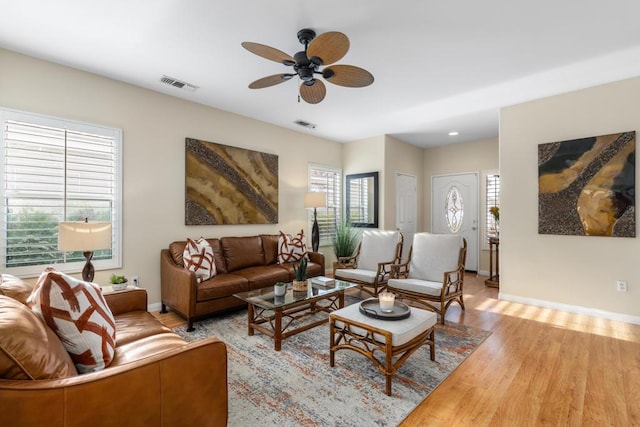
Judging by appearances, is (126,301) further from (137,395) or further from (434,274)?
(434,274)

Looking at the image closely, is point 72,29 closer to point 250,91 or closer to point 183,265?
point 250,91

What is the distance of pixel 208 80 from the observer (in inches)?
139

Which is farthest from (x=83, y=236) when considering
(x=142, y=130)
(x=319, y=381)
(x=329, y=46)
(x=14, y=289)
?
(x=329, y=46)

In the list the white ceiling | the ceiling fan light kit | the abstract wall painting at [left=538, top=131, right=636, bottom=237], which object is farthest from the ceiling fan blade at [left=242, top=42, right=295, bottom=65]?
the abstract wall painting at [left=538, top=131, right=636, bottom=237]

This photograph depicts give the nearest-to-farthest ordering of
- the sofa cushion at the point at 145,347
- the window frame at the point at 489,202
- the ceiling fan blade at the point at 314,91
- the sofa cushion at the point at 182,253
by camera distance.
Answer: the sofa cushion at the point at 145,347
the ceiling fan blade at the point at 314,91
the sofa cushion at the point at 182,253
the window frame at the point at 489,202

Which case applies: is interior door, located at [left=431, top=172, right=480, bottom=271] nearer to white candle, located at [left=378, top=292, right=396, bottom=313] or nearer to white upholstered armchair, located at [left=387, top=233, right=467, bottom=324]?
white upholstered armchair, located at [left=387, top=233, right=467, bottom=324]

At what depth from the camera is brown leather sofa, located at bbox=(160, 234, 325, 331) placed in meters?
3.22

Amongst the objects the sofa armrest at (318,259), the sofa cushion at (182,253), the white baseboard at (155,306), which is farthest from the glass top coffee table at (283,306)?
the white baseboard at (155,306)

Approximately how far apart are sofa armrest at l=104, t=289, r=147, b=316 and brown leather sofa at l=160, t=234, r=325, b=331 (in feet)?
2.11

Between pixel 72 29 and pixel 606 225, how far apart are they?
18.6ft

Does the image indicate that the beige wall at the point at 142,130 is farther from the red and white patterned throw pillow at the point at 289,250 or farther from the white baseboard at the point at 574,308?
the white baseboard at the point at 574,308

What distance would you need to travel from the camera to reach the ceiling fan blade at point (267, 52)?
219cm

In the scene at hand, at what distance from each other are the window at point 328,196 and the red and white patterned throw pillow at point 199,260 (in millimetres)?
2465

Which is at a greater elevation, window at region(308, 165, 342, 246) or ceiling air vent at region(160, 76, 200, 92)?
ceiling air vent at region(160, 76, 200, 92)
